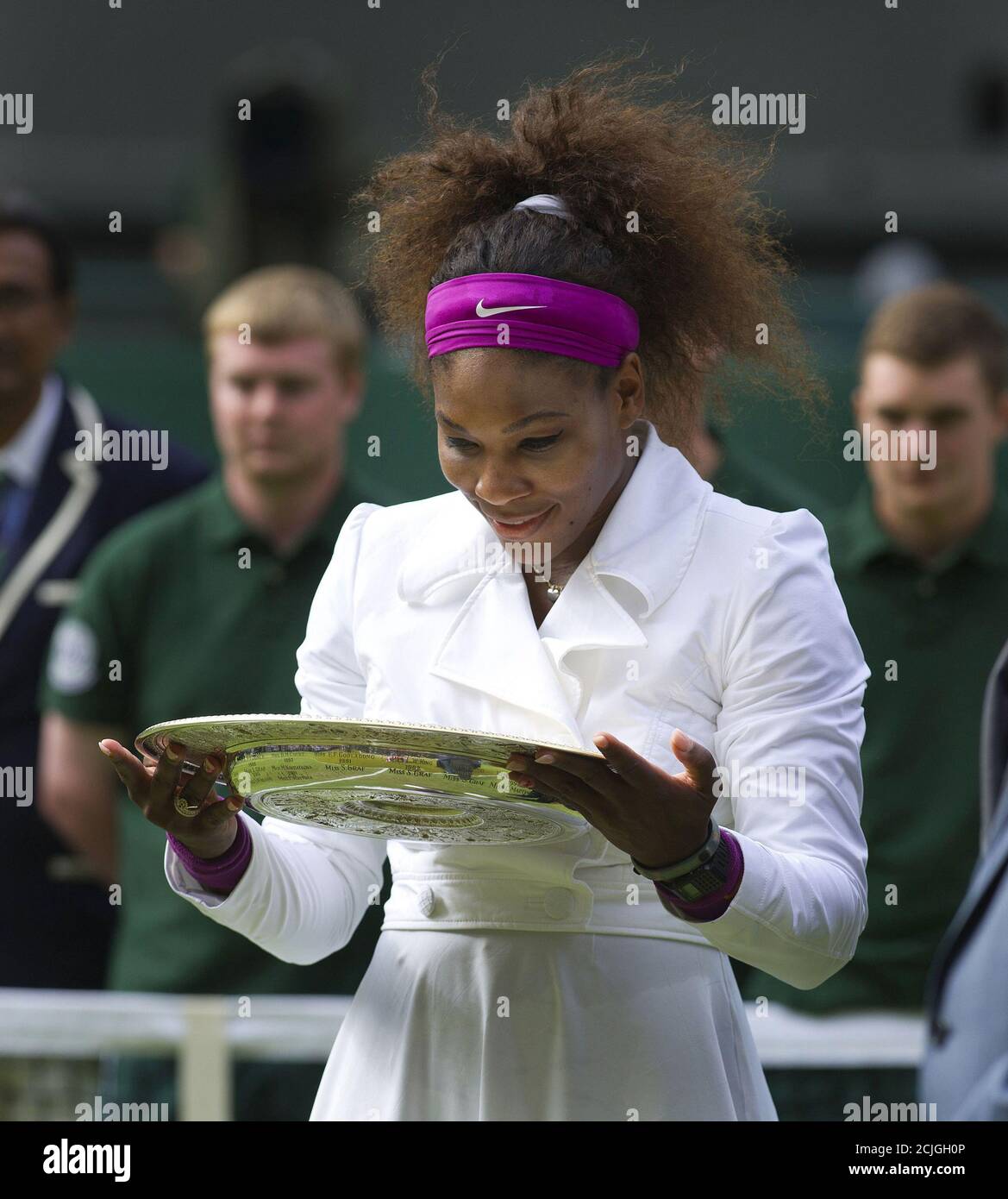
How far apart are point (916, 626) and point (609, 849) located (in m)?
2.40

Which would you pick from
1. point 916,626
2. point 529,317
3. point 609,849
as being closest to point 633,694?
point 609,849

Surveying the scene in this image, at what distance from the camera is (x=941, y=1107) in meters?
3.01

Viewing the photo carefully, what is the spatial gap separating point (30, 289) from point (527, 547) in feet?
10.5

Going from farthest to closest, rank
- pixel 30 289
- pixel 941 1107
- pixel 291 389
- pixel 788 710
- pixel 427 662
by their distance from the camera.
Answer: pixel 30 289 < pixel 291 389 < pixel 941 1107 < pixel 427 662 < pixel 788 710

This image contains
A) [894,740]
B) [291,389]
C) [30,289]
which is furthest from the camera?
[30,289]

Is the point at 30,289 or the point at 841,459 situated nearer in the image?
the point at 841,459

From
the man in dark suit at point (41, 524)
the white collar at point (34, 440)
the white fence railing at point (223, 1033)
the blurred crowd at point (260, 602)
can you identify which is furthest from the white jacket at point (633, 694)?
the white collar at point (34, 440)

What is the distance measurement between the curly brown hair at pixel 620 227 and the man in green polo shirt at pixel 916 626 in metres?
2.00

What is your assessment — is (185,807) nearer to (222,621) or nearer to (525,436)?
(525,436)

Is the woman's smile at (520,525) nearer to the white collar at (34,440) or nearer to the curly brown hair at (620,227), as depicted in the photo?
the curly brown hair at (620,227)

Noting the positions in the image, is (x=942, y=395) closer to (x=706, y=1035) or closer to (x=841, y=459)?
(x=841, y=459)

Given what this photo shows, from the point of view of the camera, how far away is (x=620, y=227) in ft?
6.59
